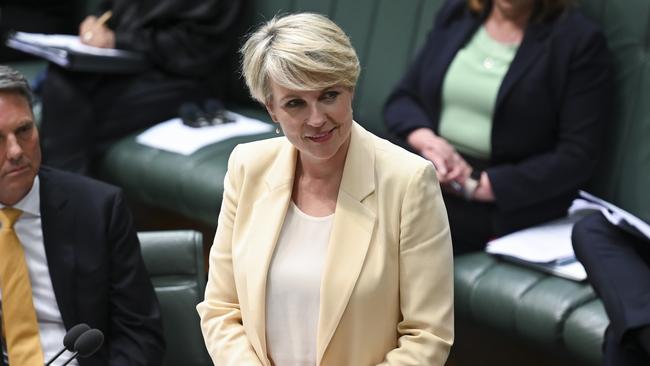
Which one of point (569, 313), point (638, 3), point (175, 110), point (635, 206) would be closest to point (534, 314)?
point (569, 313)

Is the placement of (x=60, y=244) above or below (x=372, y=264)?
below

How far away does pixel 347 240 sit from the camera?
2.15 meters

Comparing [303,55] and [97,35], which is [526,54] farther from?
[97,35]

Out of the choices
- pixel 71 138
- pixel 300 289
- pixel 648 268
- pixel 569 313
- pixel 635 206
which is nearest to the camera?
pixel 300 289

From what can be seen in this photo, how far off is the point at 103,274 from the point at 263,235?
0.53 metres

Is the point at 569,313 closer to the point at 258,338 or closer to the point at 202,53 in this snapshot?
the point at 258,338

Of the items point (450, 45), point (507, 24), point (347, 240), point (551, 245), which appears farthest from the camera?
point (450, 45)

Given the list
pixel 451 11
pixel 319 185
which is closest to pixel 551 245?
pixel 451 11

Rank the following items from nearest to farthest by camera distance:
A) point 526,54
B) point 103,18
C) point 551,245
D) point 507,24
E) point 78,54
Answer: point 551,245, point 526,54, point 507,24, point 78,54, point 103,18

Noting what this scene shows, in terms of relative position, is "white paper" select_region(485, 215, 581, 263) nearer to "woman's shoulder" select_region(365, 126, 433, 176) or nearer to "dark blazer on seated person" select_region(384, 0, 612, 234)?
"dark blazer on seated person" select_region(384, 0, 612, 234)

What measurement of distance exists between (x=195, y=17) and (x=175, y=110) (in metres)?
0.38

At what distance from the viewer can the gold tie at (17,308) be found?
8.35 ft

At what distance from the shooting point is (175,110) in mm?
4574

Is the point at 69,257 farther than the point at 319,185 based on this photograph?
Yes
